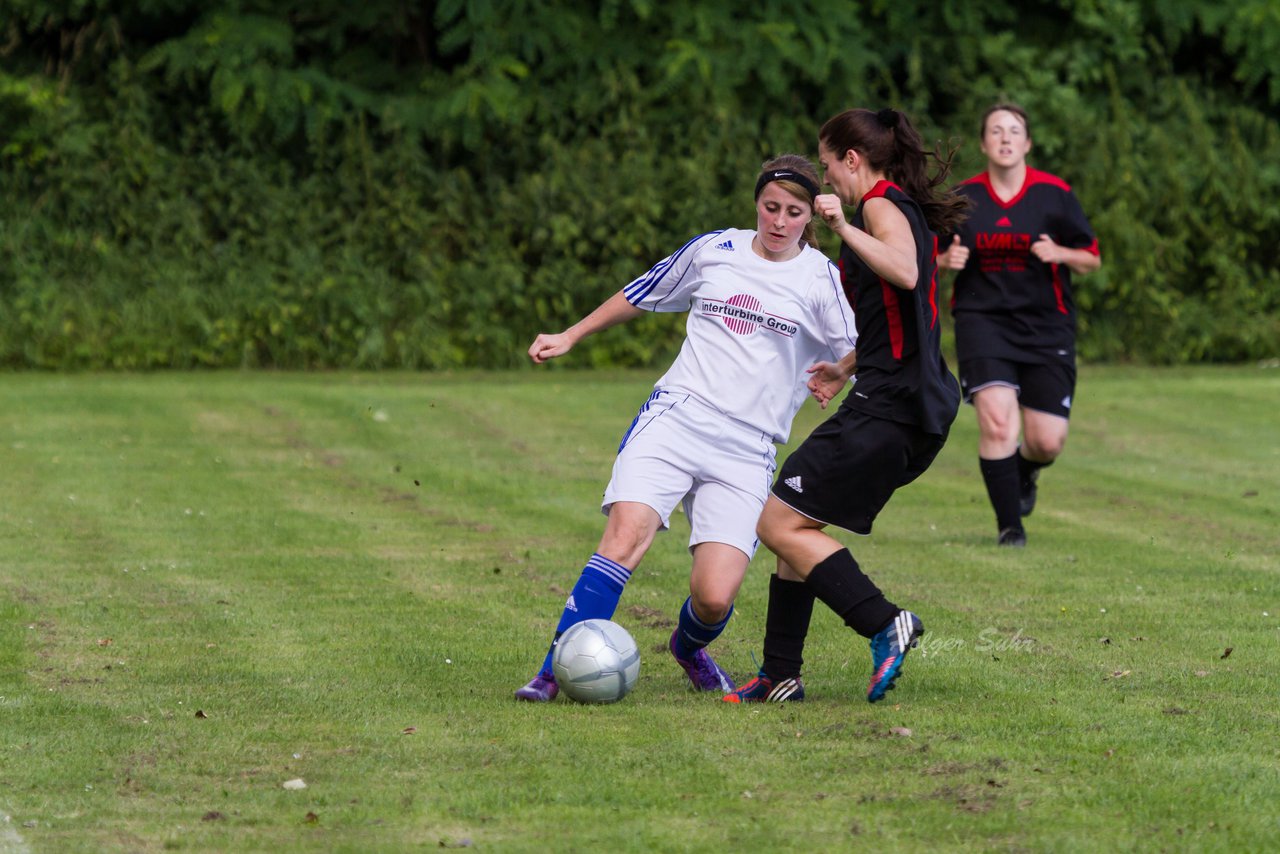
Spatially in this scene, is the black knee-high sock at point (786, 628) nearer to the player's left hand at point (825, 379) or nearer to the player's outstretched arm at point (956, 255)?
the player's left hand at point (825, 379)

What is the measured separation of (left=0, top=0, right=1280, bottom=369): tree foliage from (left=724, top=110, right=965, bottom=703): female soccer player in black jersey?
13846 millimetres

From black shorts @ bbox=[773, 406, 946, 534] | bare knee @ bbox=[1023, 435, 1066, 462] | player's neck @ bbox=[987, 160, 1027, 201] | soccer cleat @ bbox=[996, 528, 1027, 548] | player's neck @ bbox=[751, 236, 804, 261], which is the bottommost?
soccer cleat @ bbox=[996, 528, 1027, 548]

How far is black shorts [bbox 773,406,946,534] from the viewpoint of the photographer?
18.1 feet

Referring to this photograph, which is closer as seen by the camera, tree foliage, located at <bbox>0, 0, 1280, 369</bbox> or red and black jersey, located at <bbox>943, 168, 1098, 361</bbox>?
red and black jersey, located at <bbox>943, 168, 1098, 361</bbox>

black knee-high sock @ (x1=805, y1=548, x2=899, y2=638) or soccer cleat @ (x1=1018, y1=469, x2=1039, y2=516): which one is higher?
black knee-high sock @ (x1=805, y1=548, x2=899, y2=638)

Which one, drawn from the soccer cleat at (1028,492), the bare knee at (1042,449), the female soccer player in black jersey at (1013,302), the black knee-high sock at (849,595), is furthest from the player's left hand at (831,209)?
the soccer cleat at (1028,492)

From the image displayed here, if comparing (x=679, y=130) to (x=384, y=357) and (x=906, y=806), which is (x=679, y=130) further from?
(x=906, y=806)

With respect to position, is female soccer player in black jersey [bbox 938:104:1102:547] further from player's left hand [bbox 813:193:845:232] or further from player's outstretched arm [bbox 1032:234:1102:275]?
player's left hand [bbox 813:193:845:232]

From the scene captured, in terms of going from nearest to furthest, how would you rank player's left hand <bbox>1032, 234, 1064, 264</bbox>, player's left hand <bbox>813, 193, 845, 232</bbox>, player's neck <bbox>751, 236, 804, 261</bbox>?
player's left hand <bbox>813, 193, 845, 232</bbox>, player's neck <bbox>751, 236, 804, 261</bbox>, player's left hand <bbox>1032, 234, 1064, 264</bbox>

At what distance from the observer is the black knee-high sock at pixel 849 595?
5.56m

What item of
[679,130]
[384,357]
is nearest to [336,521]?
[384,357]

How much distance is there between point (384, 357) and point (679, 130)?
4444mm

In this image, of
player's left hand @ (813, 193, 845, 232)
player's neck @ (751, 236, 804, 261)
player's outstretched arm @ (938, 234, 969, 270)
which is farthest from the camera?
player's outstretched arm @ (938, 234, 969, 270)

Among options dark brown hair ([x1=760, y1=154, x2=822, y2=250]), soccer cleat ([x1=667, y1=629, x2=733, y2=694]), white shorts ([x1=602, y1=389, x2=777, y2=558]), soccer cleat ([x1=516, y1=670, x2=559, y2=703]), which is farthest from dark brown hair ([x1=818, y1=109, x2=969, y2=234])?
soccer cleat ([x1=516, y1=670, x2=559, y2=703])
